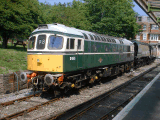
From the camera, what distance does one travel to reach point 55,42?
28.4ft

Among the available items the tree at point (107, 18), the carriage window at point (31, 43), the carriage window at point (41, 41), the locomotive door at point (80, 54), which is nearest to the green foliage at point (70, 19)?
the tree at point (107, 18)

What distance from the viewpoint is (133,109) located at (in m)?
6.84

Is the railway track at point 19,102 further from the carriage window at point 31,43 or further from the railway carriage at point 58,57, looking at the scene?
the carriage window at point 31,43

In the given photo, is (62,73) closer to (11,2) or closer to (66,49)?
(66,49)

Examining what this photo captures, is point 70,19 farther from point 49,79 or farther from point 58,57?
point 49,79

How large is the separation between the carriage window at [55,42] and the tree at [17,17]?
13.6 meters

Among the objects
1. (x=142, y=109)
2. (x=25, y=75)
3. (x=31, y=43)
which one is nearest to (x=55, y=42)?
(x=31, y=43)

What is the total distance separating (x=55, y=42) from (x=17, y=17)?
46.9ft

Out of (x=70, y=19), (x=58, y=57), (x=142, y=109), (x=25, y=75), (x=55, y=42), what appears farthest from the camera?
(x=70, y=19)

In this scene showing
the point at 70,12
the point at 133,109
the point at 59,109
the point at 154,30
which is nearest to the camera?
the point at 133,109

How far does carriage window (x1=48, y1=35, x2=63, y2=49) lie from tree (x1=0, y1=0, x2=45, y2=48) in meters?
13.6

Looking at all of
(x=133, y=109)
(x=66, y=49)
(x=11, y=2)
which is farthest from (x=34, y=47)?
(x=11, y=2)

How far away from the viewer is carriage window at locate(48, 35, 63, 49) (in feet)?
28.1

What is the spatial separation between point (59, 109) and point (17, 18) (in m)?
16.7
